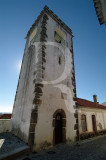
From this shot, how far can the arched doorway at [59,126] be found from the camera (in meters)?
6.18

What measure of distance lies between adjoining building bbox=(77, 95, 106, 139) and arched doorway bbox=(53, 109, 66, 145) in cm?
272

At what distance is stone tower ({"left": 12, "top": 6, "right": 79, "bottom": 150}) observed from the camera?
5307 mm

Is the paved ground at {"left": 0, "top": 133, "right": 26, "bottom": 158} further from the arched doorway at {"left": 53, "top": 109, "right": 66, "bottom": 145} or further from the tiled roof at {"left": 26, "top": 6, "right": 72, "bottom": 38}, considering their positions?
the tiled roof at {"left": 26, "top": 6, "right": 72, "bottom": 38}

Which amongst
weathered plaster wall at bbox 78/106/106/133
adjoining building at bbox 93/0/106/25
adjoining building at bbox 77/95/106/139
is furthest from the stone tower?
adjoining building at bbox 93/0/106/25

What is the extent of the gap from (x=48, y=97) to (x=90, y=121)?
23.6ft

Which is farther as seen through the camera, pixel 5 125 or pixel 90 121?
pixel 90 121

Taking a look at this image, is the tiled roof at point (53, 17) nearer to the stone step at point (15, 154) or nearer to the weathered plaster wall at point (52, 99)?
the weathered plaster wall at point (52, 99)

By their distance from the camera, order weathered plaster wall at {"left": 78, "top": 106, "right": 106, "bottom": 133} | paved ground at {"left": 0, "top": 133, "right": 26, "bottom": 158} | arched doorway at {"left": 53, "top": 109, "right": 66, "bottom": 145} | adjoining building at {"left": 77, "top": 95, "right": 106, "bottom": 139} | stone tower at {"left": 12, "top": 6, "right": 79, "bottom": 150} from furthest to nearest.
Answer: weathered plaster wall at {"left": 78, "top": 106, "right": 106, "bottom": 133}, adjoining building at {"left": 77, "top": 95, "right": 106, "bottom": 139}, arched doorway at {"left": 53, "top": 109, "right": 66, "bottom": 145}, stone tower at {"left": 12, "top": 6, "right": 79, "bottom": 150}, paved ground at {"left": 0, "top": 133, "right": 26, "bottom": 158}

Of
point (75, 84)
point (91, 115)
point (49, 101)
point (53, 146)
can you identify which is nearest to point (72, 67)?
point (75, 84)

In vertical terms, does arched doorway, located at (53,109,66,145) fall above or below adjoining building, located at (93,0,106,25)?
below

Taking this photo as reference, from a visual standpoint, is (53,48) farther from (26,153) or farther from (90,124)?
(90,124)

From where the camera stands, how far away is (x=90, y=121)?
1025 centimetres

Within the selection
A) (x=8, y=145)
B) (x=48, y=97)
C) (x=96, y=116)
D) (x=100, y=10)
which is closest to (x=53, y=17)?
(x=100, y=10)

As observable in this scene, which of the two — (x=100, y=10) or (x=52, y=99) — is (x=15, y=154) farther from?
(x=100, y=10)
